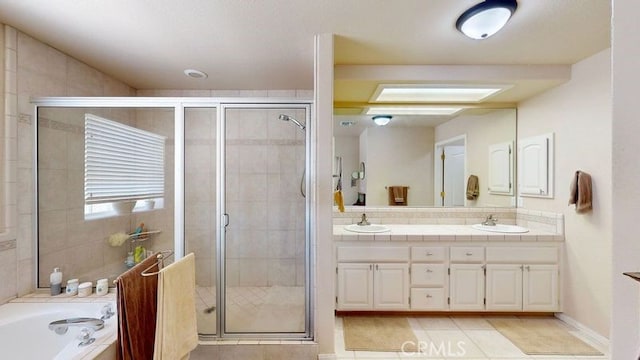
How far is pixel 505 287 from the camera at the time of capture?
101 inches

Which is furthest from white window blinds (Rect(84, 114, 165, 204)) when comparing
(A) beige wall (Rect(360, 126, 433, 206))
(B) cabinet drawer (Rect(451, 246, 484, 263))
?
(B) cabinet drawer (Rect(451, 246, 484, 263))

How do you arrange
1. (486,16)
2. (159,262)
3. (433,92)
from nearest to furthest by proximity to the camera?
(486,16), (159,262), (433,92)

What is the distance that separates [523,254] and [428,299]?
974mm

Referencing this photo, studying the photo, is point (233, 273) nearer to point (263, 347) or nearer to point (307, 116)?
point (263, 347)

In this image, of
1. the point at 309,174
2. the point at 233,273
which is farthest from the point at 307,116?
the point at 233,273

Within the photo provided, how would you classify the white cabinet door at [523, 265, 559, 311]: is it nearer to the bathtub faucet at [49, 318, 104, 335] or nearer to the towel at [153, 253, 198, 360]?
the towel at [153, 253, 198, 360]

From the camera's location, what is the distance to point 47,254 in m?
2.15

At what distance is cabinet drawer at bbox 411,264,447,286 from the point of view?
2566mm

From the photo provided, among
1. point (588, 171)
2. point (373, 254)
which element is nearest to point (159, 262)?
point (373, 254)

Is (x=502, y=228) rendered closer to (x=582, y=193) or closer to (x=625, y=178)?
(x=582, y=193)

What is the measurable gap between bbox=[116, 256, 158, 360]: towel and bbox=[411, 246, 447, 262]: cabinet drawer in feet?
6.89

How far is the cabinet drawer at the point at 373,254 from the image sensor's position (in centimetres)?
256

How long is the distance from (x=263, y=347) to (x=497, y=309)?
2.14 metres

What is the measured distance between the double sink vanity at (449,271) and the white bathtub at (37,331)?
183cm
